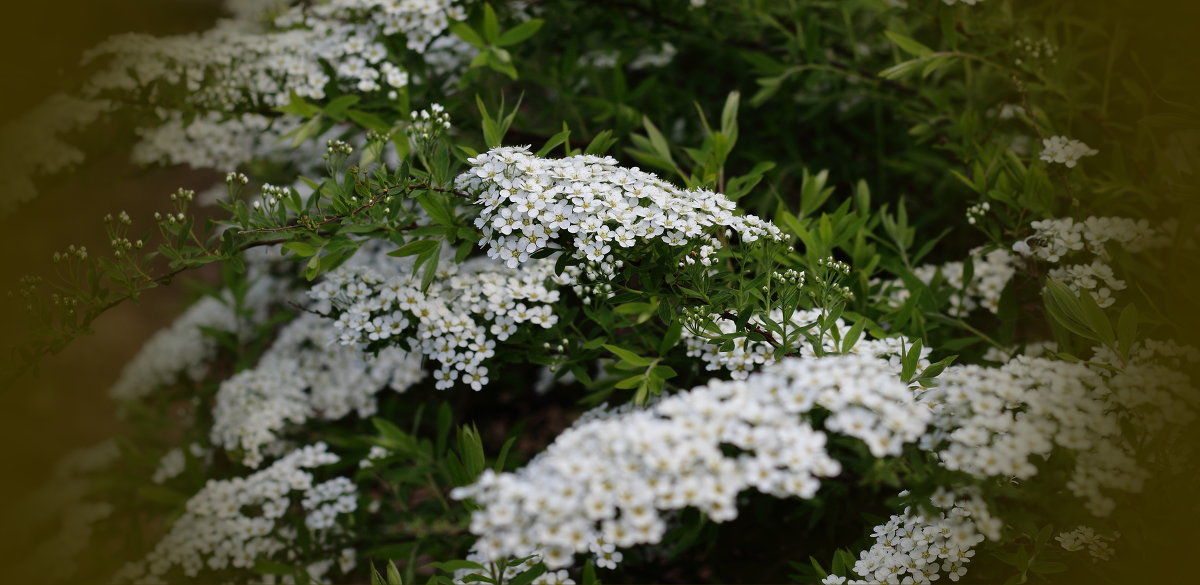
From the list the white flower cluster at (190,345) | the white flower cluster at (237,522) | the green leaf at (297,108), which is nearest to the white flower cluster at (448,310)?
the green leaf at (297,108)

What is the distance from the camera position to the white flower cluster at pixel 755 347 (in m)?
1.95

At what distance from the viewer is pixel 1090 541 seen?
1.74m

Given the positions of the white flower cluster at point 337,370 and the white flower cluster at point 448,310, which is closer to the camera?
the white flower cluster at point 448,310

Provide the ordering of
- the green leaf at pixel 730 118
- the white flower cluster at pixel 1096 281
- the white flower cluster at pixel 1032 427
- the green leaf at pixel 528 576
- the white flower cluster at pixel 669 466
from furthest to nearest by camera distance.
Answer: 1. the green leaf at pixel 730 118
2. the white flower cluster at pixel 1096 281
3. the green leaf at pixel 528 576
4. the white flower cluster at pixel 1032 427
5. the white flower cluster at pixel 669 466

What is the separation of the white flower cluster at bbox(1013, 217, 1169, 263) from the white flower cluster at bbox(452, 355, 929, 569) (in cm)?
99

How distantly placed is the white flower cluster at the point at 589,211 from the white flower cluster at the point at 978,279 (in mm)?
911

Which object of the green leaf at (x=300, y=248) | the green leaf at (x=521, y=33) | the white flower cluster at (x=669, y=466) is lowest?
the white flower cluster at (x=669, y=466)

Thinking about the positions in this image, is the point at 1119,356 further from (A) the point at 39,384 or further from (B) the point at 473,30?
(A) the point at 39,384

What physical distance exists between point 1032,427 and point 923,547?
397 mm

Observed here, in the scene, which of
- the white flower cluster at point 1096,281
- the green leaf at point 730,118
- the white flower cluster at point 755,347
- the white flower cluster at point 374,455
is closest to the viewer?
the white flower cluster at point 755,347

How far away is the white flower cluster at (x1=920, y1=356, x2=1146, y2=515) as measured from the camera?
4.97ft

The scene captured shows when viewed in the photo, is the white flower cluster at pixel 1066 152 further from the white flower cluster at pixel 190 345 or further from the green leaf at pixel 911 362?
the white flower cluster at pixel 190 345

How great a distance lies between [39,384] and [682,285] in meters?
5.38

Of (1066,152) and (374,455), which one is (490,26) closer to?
(374,455)
